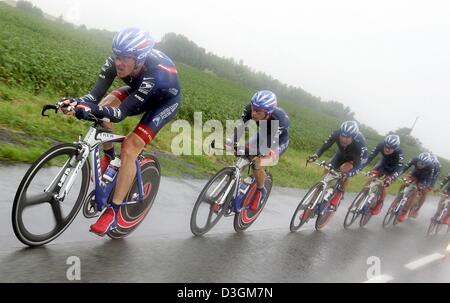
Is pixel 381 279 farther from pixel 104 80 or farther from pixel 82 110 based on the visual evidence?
pixel 82 110

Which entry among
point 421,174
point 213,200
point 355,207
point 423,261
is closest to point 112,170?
point 213,200

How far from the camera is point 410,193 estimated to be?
13102 mm

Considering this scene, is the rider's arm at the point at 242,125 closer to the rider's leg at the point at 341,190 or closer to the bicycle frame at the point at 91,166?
the bicycle frame at the point at 91,166

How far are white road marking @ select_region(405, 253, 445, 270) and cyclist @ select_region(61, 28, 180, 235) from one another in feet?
17.6

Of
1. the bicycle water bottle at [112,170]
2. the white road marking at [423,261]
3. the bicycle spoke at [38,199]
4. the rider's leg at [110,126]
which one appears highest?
the rider's leg at [110,126]

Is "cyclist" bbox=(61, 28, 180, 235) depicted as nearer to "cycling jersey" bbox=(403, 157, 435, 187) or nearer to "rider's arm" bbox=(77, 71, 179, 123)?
"rider's arm" bbox=(77, 71, 179, 123)

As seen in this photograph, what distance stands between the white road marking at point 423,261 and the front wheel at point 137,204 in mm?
4904

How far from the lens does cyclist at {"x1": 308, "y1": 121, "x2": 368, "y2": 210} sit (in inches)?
346

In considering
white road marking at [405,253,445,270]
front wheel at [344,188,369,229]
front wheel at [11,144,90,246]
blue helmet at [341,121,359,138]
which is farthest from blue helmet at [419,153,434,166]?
front wheel at [11,144,90,246]

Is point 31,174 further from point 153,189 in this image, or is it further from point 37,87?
point 37,87

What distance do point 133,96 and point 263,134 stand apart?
3050 mm

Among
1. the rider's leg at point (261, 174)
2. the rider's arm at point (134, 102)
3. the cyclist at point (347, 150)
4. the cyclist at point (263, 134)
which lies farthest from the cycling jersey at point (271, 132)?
the rider's arm at point (134, 102)

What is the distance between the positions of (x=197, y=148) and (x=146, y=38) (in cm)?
1023

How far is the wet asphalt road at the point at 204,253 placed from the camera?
4023 millimetres
